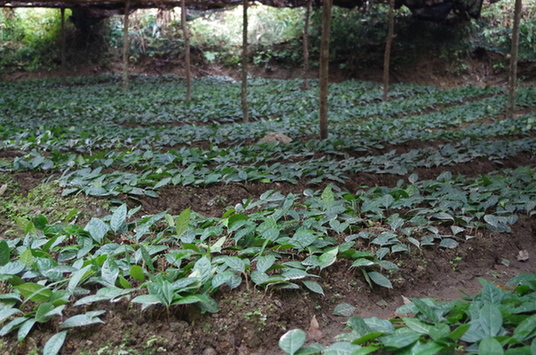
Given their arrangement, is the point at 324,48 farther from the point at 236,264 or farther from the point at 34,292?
the point at 34,292

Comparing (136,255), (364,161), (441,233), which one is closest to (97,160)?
(136,255)

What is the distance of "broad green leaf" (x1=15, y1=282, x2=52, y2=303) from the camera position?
1953mm

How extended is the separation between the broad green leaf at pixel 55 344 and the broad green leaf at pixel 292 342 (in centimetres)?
96

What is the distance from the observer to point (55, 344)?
175 centimetres

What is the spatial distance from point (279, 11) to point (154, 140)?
59.7 ft

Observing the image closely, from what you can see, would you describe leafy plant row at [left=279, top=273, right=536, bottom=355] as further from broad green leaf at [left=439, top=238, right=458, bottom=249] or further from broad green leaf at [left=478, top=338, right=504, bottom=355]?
broad green leaf at [left=439, top=238, right=458, bottom=249]

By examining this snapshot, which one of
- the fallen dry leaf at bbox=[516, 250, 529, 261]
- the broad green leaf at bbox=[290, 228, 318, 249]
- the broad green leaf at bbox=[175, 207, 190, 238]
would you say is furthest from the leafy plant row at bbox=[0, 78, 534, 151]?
the broad green leaf at bbox=[175, 207, 190, 238]

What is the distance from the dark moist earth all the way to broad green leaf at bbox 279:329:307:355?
33cm

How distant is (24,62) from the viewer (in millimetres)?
20125

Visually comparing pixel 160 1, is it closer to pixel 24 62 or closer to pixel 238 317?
pixel 24 62

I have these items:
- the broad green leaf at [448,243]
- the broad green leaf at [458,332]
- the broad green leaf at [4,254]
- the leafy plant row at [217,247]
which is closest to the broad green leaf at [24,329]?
the leafy plant row at [217,247]

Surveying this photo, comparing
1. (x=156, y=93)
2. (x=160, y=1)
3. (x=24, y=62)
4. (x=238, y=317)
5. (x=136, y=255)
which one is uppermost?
(x=160, y=1)

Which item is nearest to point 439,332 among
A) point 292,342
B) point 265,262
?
point 292,342

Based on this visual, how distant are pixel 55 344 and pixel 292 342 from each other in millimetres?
1026
